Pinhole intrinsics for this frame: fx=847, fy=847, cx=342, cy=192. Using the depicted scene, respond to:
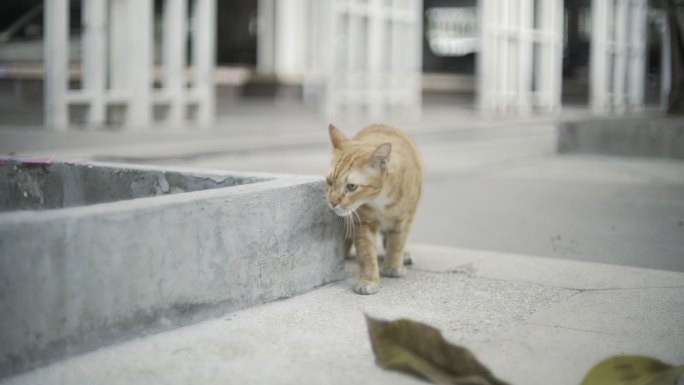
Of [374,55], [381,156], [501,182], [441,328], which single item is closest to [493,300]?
[441,328]

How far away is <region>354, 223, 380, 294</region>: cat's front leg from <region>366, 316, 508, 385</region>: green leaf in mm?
982

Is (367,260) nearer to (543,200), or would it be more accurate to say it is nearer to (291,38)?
(543,200)

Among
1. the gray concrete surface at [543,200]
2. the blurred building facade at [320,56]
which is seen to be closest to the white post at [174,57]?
the blurred building facade at [320,56]

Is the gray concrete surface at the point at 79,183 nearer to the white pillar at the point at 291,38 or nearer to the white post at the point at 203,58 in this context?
the white post at the point at 203,58

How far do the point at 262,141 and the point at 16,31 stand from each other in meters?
7.74

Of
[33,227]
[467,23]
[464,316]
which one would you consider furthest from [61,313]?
[467,23]

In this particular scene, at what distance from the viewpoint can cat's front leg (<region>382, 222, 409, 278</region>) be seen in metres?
4.23

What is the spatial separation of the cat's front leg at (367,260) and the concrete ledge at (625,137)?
817 cm

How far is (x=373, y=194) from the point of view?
3969mm

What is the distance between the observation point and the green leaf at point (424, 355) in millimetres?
2693

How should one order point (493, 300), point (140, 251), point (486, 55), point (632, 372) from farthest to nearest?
1. point (486, 55)
2. point (493, 300)
3. point (140, 251)
4. point (632, 372)

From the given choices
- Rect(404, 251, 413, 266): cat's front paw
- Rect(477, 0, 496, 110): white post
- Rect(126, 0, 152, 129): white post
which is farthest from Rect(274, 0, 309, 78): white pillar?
Rect(404, 251, 413, 266): cat's front paw

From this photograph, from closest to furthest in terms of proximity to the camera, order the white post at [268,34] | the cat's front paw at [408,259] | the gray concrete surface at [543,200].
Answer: the cat's front paw at [408,259], the gray concrete surface at [543,200], the white post at [268,34]

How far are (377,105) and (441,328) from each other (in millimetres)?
14959
